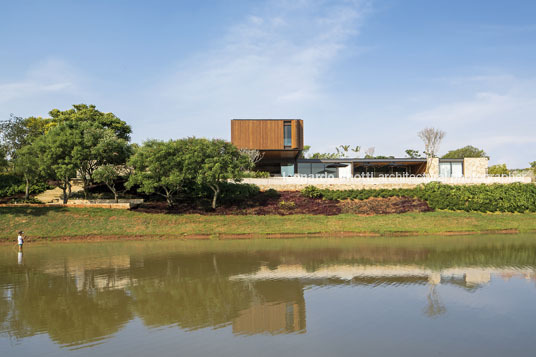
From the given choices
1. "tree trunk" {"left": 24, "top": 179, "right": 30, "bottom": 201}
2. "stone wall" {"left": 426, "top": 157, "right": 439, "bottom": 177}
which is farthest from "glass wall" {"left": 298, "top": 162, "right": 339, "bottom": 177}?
"tree trunk" {"left": 24, "top": 179, "right": 30, "bottom": 201}

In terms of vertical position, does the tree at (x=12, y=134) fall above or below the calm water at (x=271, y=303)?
above

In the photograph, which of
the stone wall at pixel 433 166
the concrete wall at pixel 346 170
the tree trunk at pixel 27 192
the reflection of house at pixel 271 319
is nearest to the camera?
the reflection of house at pixel 271 319

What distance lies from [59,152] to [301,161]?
34.1 m

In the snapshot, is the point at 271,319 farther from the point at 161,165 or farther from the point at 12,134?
the point at 12,134

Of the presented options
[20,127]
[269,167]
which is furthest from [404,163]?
[20,127]

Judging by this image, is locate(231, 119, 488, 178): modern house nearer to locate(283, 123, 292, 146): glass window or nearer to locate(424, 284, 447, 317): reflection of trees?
locate(283, 123, 292, 146): glass window

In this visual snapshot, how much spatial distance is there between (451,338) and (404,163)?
53.3 meters

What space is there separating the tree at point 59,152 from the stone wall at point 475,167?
5241cm

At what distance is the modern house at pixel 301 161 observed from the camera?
179 feet

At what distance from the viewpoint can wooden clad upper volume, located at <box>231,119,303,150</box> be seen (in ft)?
179

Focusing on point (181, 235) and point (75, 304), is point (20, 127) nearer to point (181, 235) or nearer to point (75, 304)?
point (181, 235)

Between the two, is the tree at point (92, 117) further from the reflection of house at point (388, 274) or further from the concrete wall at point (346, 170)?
the reflection of house at point (388, 274)

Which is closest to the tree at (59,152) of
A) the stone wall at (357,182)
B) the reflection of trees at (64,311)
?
the stone wall at (357,182)

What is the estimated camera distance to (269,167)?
6488 cm
